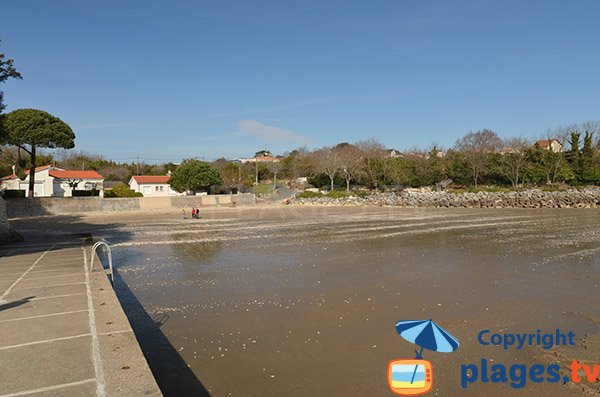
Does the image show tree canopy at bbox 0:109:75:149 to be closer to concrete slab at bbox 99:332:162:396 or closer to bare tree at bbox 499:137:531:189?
concrete slab at bbox 99:332:162:396

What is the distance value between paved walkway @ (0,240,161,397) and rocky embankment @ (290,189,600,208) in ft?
166

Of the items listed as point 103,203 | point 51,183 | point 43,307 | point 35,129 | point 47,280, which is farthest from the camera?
point 51,183

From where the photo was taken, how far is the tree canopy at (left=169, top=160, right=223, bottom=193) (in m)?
55.8

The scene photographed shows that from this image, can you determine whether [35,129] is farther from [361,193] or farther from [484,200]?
[484,200]

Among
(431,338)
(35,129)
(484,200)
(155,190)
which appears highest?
(35,129)

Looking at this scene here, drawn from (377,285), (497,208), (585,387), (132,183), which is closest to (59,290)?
(377,285)

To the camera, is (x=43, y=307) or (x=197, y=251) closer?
(x=43, y=307)

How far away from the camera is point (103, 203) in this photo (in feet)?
146

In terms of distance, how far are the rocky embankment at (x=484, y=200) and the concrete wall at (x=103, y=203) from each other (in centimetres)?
1248

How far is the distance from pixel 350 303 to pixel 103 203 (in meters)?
41.4

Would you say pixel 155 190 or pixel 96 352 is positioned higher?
pixel 155 190

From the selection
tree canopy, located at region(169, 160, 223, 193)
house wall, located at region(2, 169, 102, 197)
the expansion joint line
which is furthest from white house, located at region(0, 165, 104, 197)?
the expansion joint line

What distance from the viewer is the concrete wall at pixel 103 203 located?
39.0 metres


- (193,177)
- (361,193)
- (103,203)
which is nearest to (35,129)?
(103,203)
